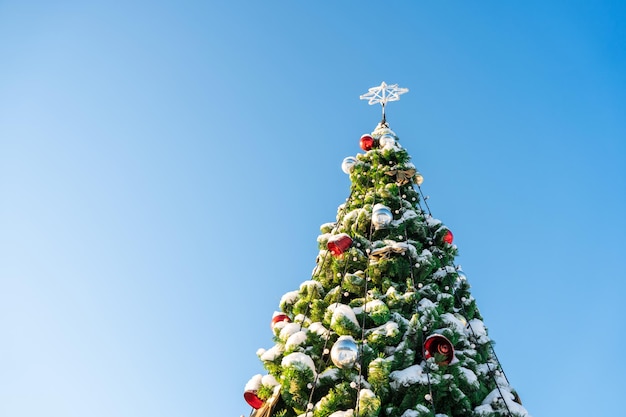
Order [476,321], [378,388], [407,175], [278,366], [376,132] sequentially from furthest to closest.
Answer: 1. [376,132]
2. [407,175]
3. [476,321]
4. [278,366]
5. [378,388]

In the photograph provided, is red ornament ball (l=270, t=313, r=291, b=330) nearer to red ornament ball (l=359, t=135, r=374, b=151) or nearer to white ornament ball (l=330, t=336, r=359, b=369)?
white ornament ball (l=330, t=336, r=359, b=369)

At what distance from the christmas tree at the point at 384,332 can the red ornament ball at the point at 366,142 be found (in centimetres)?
114

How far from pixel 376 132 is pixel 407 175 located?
5.38 feet

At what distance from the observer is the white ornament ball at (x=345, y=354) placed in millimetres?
4805

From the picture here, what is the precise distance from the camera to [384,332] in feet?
17.0

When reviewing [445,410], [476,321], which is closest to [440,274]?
[476,321]

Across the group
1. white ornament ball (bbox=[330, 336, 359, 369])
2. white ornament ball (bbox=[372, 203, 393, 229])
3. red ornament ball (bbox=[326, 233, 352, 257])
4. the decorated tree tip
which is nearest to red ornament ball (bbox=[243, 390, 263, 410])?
white ornament ball (bbox=[330, 336, 359, 369])

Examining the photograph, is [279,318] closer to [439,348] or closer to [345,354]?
[345,354]

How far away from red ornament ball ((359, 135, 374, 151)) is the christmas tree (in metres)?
1.14

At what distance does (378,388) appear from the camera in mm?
4766

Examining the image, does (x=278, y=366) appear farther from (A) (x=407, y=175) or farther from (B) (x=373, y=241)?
(A) (x=407, y=175)

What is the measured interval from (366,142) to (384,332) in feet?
14.9

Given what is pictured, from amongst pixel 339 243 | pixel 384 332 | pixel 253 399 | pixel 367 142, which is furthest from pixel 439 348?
pixel 367 142

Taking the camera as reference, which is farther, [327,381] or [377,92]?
[377,92]
